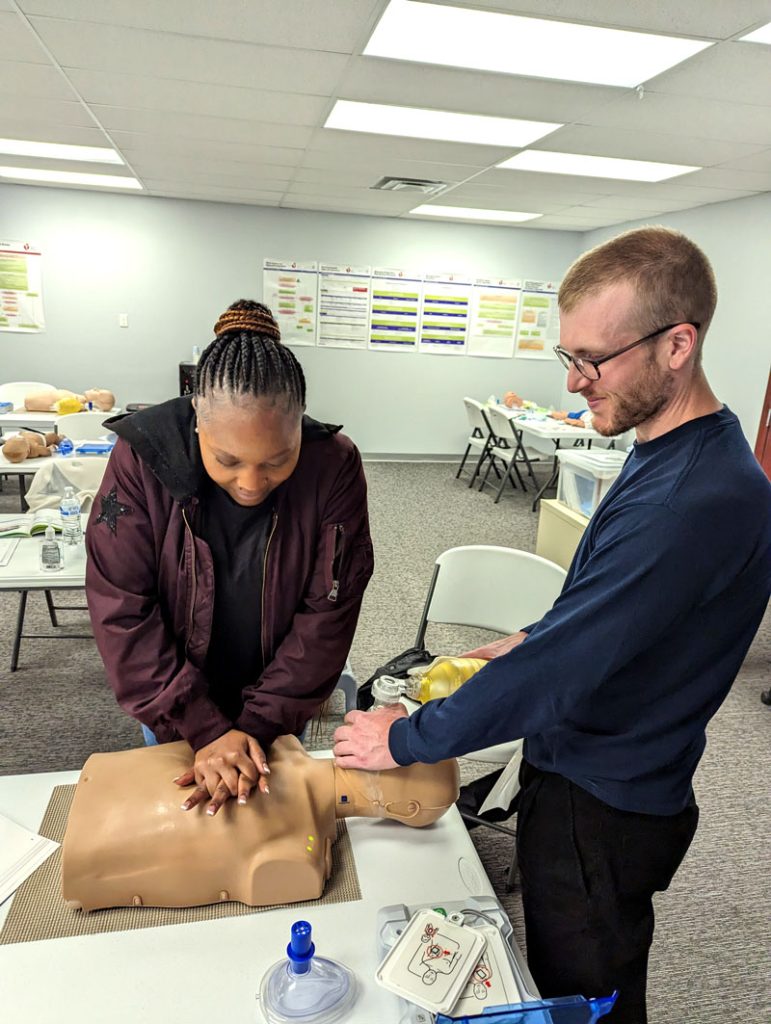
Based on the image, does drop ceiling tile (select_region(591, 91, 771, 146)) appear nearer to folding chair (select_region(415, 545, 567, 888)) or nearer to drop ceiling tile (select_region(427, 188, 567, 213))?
drop ceiling tile (select_region(427, 188, 567, 213))

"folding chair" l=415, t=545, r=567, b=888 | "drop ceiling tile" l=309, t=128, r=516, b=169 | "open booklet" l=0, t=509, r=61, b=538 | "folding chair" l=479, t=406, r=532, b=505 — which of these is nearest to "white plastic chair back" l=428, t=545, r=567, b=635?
"folding chair" l=415, t=545, r=567, b=888

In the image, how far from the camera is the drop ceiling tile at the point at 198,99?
9.18ft

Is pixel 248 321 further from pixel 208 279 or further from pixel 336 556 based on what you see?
pixel 208 279

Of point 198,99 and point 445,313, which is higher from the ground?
point 198,99

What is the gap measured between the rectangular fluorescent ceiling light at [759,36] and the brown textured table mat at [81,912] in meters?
2.54

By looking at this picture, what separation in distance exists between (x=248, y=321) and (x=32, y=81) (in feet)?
9.17

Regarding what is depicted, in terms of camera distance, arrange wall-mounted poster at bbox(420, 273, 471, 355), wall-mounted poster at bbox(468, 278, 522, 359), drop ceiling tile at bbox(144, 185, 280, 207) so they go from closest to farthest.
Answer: drop ceiling tile at bbox(144, 185, 280, 207), wall-mounted poster at bbox(420, 273, 471, 355), wall-mounted poster at bbox(468, 278, 522, 359)

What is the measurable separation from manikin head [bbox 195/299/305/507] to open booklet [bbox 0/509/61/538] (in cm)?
173

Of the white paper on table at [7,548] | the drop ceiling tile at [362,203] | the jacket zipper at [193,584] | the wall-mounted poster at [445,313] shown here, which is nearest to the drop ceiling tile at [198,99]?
the white paper on table at [7,548]

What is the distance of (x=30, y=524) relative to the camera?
8.29ft

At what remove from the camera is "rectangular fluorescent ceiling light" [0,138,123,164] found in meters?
4.18

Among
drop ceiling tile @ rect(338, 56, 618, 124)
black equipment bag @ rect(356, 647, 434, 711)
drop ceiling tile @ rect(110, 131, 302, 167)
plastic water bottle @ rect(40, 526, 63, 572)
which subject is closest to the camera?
black equipment bag @ rect(356, 647, 434, 711)

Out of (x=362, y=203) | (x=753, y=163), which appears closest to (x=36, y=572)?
(x=753, y=163)

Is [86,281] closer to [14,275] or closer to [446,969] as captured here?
[14,275]
